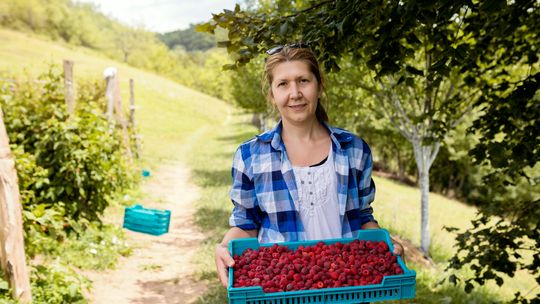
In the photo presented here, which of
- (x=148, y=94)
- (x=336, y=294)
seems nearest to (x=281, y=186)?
(x=336, y=294)

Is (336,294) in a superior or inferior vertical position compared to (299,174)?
inferior

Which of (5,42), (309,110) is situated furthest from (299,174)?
(5,42)

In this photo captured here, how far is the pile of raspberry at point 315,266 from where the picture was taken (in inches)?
73.5

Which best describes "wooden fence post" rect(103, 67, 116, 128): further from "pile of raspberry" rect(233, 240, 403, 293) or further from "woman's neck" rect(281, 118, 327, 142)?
"pile of raspberry" rect(233, 240, 403, 293)

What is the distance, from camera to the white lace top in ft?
7.78

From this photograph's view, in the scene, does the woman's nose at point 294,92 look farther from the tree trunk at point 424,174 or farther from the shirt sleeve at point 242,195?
the tree trunk at point 424,174

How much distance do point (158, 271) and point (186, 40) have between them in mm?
192997

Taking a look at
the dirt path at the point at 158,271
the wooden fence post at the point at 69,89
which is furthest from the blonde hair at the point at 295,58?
the wooden fence post at the point at 69,89

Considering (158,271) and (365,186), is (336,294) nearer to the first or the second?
(365,186)

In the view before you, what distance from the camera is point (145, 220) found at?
7.77 metres

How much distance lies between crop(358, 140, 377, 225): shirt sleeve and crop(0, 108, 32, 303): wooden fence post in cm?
317

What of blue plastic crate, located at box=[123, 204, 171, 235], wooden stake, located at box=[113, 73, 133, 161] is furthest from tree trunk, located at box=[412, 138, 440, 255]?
wooden stake, located at box=[113, 73, 133, 161]

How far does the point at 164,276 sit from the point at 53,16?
79428 mm

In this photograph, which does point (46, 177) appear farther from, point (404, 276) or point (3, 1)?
point (3, 1)
